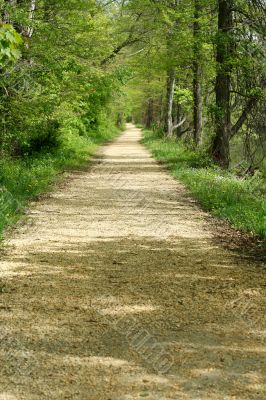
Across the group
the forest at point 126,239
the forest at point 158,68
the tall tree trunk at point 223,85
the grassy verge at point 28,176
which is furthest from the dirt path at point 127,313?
the tall tree trunk at point 223,85

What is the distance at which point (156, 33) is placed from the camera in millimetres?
24562

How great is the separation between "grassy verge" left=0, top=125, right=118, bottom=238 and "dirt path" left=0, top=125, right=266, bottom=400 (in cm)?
68

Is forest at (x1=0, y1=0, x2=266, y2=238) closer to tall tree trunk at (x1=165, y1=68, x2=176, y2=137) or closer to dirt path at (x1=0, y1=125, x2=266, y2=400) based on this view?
dirt path at (x1=0, y1=125, x2=266, y2=400)

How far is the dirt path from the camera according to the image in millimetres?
3717

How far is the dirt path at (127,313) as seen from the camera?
12.2 feet

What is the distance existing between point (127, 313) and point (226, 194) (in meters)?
6.39

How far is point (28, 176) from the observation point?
1306cm

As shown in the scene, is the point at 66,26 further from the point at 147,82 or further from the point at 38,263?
the point at 147,82

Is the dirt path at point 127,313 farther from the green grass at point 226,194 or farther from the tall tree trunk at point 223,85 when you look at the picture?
the tall tree trunk at point 223,85

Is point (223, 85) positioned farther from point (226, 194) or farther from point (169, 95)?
point (169, 95)

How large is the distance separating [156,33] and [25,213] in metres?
17.3

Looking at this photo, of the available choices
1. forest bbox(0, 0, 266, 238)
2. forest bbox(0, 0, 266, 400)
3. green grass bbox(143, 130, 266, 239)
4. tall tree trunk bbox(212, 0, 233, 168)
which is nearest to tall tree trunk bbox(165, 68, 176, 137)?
forest bbox(0, 0, 266, 238)

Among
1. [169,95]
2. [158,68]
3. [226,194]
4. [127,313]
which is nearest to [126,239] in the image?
[127,313]

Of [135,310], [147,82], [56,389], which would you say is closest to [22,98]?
[135,310]
